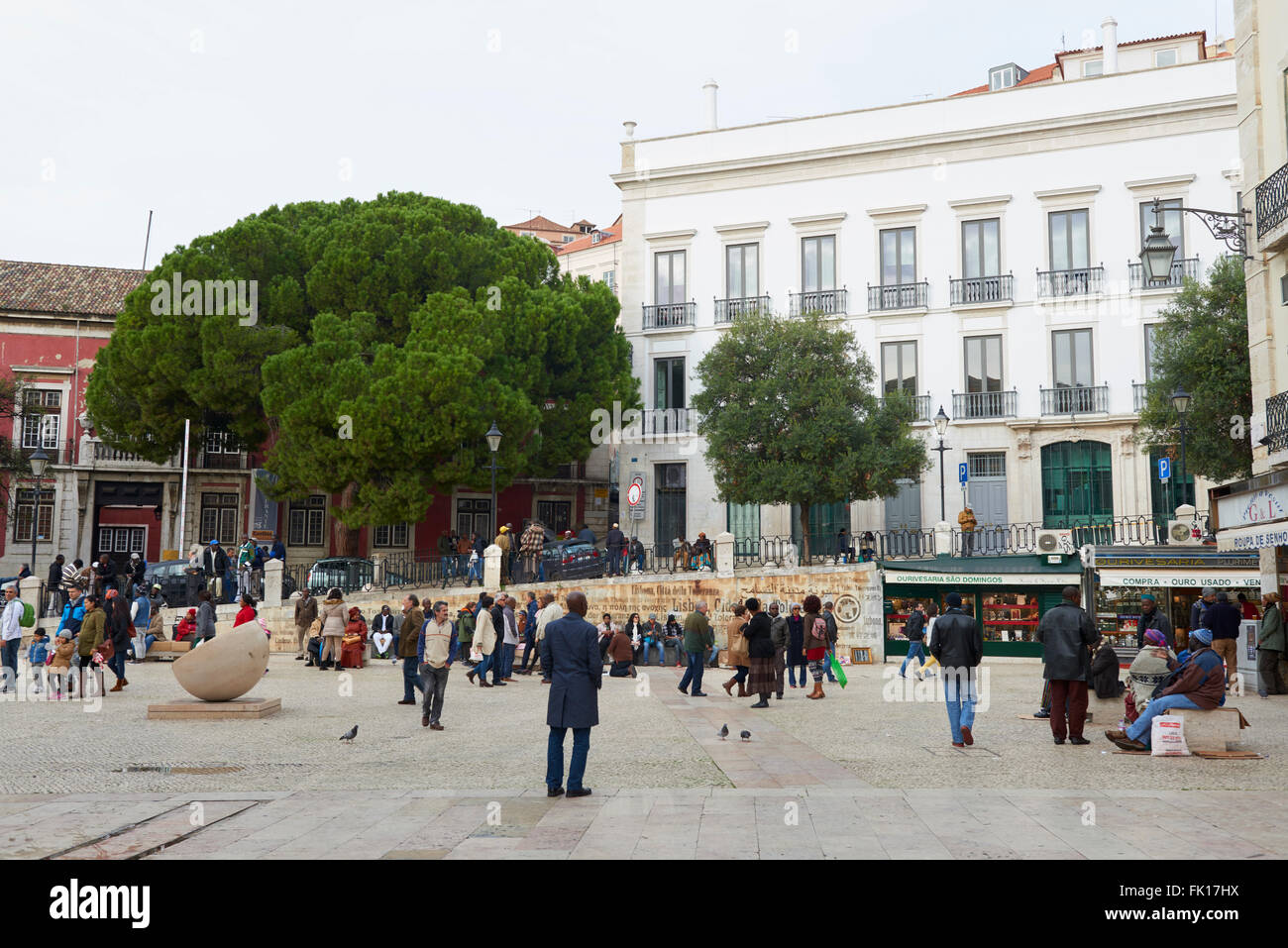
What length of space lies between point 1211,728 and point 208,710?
11.0 meters

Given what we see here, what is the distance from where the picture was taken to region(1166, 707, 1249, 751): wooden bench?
10484 mm

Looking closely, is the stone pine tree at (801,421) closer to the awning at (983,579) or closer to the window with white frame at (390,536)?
the awning at (983,579)

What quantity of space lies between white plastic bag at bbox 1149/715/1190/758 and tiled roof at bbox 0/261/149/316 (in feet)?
126

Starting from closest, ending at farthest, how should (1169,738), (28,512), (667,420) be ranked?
(1169,738) < (667,420) < (28,512)

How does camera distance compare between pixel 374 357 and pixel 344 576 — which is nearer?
pixel 344 576

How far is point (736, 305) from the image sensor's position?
34750 mm

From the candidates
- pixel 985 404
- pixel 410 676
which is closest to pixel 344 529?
pixel 410 676

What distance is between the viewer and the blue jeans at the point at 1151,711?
34.7ft

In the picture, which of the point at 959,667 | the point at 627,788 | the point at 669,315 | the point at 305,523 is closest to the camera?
the point at 627,788

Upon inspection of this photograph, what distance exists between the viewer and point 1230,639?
1683cm

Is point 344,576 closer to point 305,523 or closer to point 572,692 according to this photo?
point 305,523

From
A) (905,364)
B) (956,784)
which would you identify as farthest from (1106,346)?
(956,784)

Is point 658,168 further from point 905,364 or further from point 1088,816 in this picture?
point 1088,816
